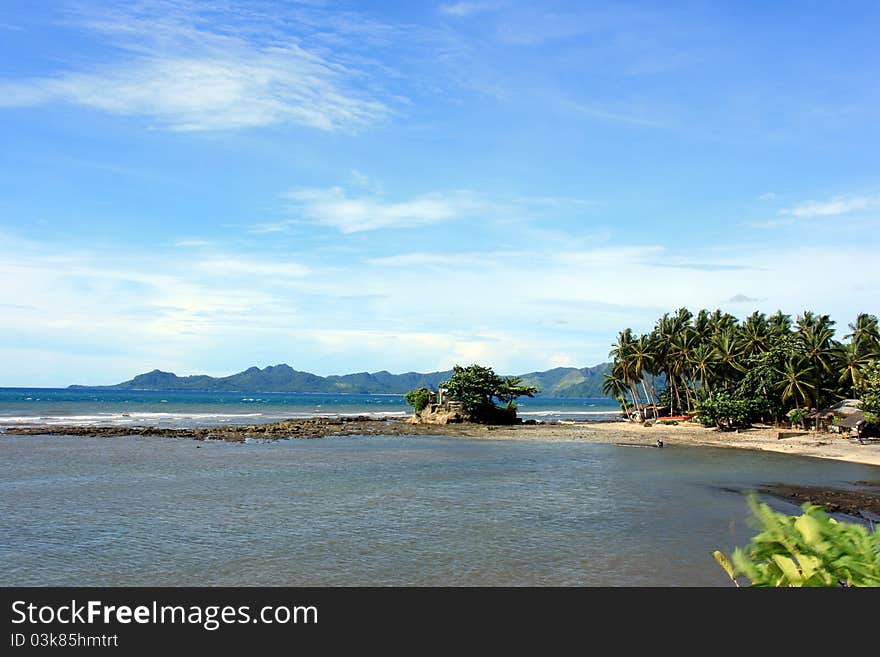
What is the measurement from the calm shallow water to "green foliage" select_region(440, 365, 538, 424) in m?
37.6

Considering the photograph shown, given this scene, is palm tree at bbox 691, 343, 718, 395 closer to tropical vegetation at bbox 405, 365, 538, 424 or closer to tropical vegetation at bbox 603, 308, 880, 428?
tropical vegetation at bbox 603, 308, 880, 428

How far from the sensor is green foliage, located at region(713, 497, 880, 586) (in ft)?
17.0

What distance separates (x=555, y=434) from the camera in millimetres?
73562

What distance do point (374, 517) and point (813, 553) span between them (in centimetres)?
2075

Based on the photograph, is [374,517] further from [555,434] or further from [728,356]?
[728,356]

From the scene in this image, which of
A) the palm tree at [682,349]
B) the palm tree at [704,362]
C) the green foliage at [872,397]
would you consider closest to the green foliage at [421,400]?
the palm tree at [682,349]

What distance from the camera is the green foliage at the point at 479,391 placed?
86.0m

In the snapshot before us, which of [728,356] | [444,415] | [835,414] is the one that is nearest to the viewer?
[835,414]

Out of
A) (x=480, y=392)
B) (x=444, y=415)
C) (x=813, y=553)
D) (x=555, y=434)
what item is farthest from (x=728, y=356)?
(x=813, y=553)

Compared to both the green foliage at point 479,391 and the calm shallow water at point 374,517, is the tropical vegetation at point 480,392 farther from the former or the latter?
the calm shallow water at point 374,517

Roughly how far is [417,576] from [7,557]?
12.0 meters

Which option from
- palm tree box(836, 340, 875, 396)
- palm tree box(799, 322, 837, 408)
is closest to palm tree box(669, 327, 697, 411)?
palm tree box(799, 322, 837, 408)

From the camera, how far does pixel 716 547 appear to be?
784 inches

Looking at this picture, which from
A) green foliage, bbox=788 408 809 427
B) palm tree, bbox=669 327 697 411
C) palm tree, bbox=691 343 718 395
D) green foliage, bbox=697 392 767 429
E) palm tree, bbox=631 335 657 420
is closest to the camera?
green foliage, bbox=788 408 809 427
